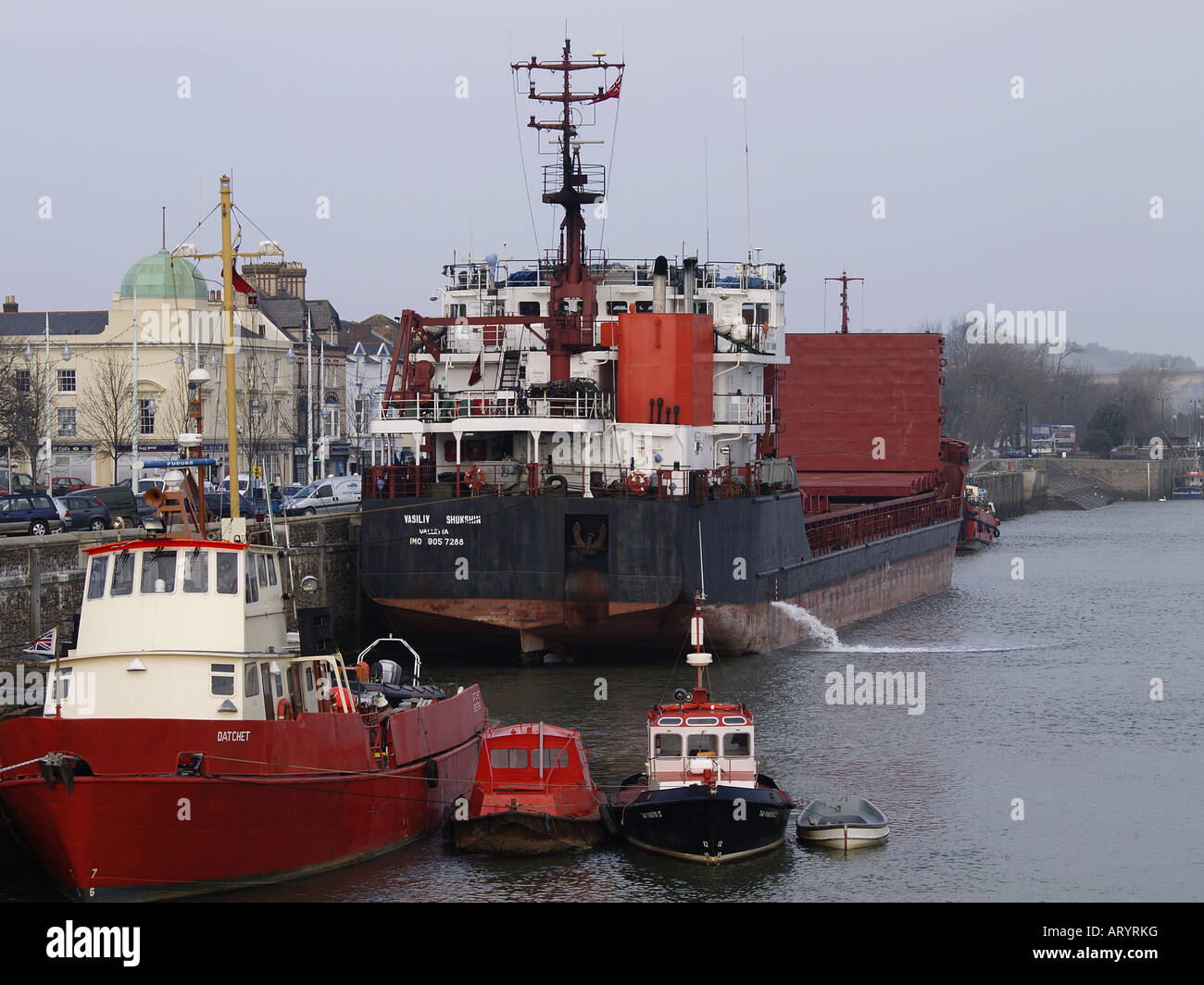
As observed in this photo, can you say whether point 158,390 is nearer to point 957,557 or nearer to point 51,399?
point 51,399

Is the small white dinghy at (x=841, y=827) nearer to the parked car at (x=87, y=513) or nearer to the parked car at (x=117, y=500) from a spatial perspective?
the parked car at (x=87, y=513)

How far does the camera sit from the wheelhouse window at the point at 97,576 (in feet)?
66.8

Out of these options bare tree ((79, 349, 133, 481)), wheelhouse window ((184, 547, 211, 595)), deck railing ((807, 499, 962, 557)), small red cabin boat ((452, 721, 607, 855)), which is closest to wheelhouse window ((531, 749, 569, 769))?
small red cabin boat ((452, 721, 607, 855))

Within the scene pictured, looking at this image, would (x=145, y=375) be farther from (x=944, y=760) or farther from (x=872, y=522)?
(x=944, y=760)

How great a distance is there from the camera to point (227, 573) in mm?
20469

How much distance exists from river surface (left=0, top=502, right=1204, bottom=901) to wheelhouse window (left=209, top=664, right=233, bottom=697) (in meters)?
2.48

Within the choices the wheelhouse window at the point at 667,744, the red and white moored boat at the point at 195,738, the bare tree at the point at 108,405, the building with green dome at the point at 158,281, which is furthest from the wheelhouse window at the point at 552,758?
the building with green dome at the point at 158,281

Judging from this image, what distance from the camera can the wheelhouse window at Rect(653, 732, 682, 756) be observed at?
74.9 feet

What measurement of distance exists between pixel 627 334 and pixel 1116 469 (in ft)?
358

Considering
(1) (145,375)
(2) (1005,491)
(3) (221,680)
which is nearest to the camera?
(3) (221,680)

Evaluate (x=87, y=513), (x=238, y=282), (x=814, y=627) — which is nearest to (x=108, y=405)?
(x=87, y=513)

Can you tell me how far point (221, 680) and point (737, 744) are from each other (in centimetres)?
732
